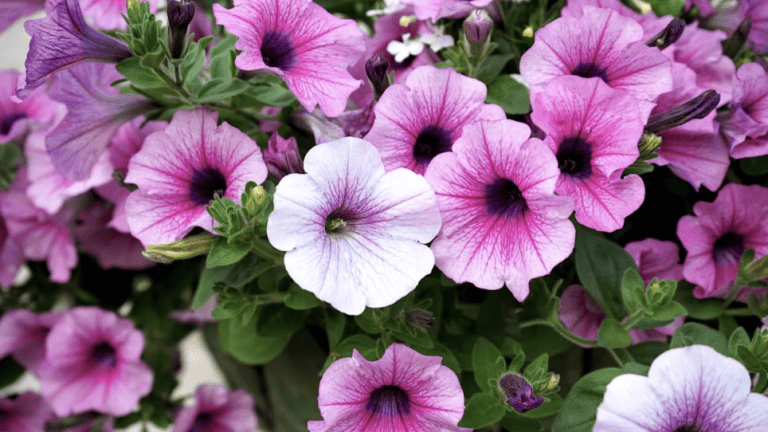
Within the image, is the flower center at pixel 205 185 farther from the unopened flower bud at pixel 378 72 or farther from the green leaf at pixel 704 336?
the green leaf at pixel 704 336

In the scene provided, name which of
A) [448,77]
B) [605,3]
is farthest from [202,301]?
[605,3]

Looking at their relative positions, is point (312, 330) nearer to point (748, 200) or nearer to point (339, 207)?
point (339, 207)

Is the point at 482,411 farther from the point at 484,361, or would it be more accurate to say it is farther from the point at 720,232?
the point at 720,232

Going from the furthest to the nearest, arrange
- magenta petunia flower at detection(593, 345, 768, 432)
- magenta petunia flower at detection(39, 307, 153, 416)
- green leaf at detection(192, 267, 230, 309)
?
1. magenta petunia flower at detection(39, 307, 153, 416)
2. green leaf at detection(192, 267, 230, 309)
3. magenta petunia flower at detection(593, 345, 768, 432)

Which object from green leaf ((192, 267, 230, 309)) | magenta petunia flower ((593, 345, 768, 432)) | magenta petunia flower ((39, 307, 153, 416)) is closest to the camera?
magenta petunia flower ((593, 345, 768, 432))

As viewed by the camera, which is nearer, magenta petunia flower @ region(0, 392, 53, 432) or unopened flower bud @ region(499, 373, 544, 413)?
unopened flower bud @ region(499, 373, 544, 413)

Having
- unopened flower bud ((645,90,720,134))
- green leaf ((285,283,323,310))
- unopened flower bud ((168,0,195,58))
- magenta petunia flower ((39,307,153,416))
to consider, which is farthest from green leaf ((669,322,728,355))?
magenta petunia flower ((39,307,153,416))

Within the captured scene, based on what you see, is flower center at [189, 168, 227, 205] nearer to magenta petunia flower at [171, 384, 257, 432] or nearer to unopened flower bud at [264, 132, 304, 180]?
unopened flower bud at [264, 132, 304, 180]
